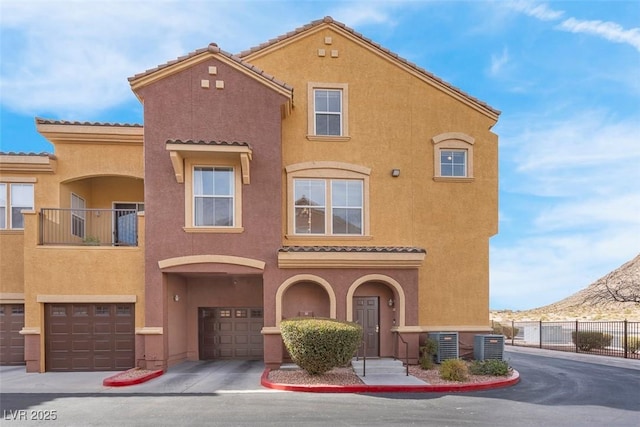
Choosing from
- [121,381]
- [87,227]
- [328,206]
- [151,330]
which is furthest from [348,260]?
[87,227]

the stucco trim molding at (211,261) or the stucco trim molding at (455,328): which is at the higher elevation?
the stucco trim molding at (211,261)

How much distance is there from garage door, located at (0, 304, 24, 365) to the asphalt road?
5043 millimetres

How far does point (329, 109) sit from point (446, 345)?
29.6 feet

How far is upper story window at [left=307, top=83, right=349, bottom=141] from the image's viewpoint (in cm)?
1485

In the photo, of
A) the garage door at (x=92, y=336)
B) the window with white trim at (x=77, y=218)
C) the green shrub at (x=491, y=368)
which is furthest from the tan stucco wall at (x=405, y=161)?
the window with white trim at (x=77, y=218)

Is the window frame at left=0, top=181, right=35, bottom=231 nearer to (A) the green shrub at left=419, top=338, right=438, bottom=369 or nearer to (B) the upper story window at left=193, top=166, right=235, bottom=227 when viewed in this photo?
(B) the upper story window at left=193, top=166, right=235, bottom=227

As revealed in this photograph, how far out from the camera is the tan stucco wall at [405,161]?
48.7 feet

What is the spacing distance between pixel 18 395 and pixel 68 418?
2.90 m

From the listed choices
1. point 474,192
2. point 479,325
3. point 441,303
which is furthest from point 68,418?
point 474,192

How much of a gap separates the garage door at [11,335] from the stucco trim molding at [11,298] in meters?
0.18

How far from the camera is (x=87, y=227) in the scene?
1587 centimetres

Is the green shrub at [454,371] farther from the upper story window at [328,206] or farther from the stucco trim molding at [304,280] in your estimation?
the upper story window at [328,206]

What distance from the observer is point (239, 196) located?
13531 mm

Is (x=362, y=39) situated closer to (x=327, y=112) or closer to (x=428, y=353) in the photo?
(x=327, y=112)
